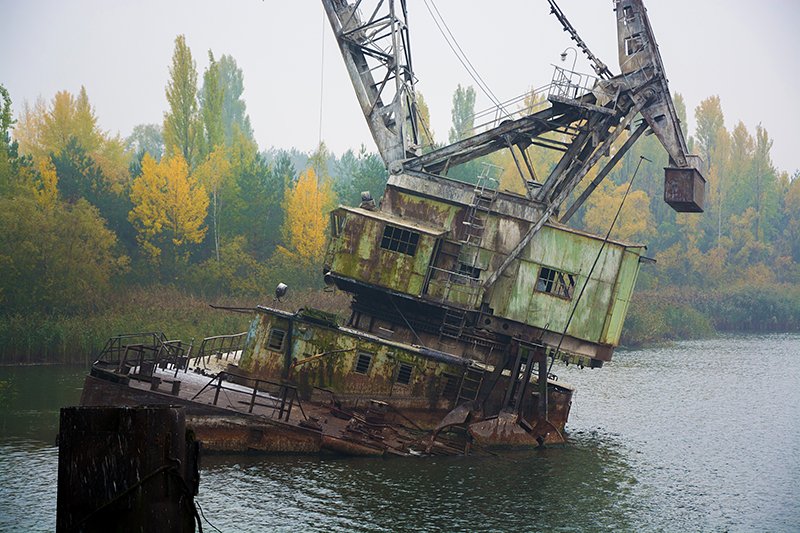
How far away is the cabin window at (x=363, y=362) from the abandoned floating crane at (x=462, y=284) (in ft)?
0.13

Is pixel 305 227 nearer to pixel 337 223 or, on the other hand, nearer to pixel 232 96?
pixel 337 223

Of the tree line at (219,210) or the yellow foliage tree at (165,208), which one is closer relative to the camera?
the tree line at (219,210)

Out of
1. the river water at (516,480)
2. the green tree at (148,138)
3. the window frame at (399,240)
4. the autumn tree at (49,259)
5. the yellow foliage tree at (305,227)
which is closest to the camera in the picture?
the river water at (516,480)

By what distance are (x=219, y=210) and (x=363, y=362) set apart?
127 feet

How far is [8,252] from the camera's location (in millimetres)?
39406

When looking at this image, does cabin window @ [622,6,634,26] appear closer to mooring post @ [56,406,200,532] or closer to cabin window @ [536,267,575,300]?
cabin window @ [536,267,575,300]

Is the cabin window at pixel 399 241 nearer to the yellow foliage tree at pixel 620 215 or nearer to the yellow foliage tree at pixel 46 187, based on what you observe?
the yellow foliage tree at pixel 46 187

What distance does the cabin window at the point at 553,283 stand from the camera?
90.0 ft

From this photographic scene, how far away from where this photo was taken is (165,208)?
181 ft

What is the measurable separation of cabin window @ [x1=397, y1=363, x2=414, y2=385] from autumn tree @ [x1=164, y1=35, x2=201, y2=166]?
141ft

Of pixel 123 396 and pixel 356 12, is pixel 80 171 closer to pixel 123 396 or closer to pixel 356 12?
pixel 356 12

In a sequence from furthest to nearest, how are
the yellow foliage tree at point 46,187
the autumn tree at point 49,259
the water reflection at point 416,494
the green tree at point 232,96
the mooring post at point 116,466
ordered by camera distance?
the green tree at point 232,96, the yellow foliage tree at point 46,187, the autumn tree at point 49,259, the water reflection at point 416,494, the mooring post at point 116,466

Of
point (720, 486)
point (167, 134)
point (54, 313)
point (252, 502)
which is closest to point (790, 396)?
point (720, 486)

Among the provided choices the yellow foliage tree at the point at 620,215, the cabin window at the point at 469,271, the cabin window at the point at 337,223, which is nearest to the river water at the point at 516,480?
the cabin window at the point at 469,271
